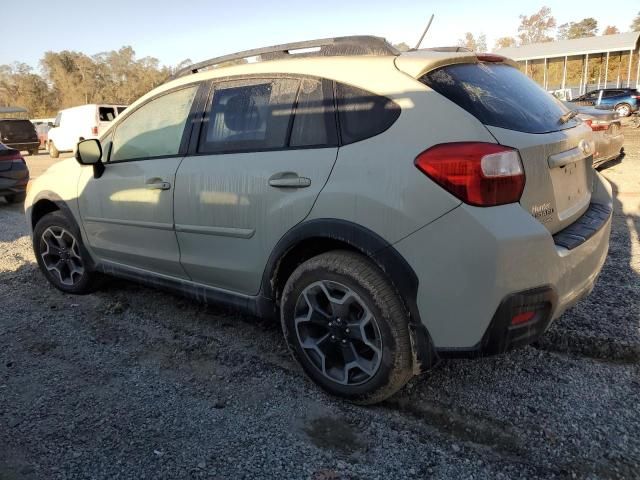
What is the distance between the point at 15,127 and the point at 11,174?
1590 cm

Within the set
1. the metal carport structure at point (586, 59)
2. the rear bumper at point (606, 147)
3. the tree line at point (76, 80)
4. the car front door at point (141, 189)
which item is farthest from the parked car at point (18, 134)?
the tree line at point (76, 80)

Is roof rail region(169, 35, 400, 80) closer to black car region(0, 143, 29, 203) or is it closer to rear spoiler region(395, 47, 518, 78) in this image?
rear spoiler region(395, 47, 518, 78)

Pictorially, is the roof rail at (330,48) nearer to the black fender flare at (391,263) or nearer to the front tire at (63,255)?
the black fender flare at (391,263)

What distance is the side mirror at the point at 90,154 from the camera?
3730mm

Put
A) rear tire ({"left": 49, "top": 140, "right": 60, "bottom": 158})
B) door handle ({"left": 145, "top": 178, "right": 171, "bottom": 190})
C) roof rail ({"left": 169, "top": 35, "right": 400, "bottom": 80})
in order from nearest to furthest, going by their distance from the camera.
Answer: roof rail ({"left": 169, "top": 35, "right": 400, "bottom": 80})
door handle ({"left": 145, "top": 178, "right": 171, "bottom": 190})
rear tire ({"left": 49, "top": 140, "right": 60, "bottom": 158})

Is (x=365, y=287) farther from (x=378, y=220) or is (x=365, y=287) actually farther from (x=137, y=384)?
(x=137, y=384)

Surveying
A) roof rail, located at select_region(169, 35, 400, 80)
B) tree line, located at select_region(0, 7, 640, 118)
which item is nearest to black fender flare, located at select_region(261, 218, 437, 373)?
roof rail, located at select_region(169, 35, 400, 80)

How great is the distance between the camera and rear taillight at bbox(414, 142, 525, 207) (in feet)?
7.04

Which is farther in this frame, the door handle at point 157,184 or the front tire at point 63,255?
the front tire at point 63,255

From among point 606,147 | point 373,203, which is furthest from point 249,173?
point 606,147

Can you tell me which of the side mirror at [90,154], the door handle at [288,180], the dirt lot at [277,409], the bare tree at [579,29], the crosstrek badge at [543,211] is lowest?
the dirt lot at [277,409]

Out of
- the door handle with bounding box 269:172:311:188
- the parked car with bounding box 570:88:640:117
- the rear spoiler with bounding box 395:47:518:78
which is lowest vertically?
the door handle with bounding box 269:172:311:188

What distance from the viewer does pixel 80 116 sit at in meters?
19.2

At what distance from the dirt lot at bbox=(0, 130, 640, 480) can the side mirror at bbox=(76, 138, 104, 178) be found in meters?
1.21
